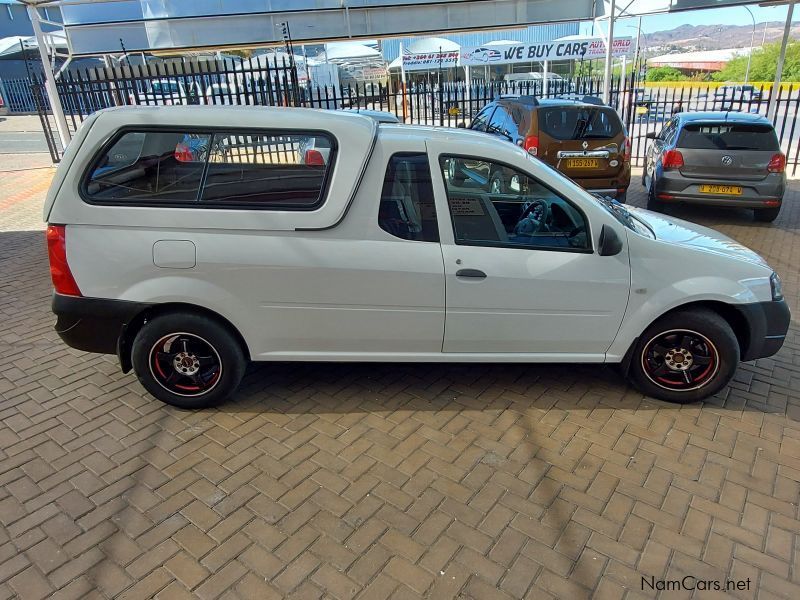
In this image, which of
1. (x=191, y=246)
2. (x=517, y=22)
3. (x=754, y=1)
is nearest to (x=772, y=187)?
(x=754, y=1)

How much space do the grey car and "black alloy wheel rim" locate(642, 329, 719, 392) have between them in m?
5.12

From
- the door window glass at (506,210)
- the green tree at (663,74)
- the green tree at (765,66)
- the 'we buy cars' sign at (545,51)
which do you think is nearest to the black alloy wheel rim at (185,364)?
the door window glass at (506,210)

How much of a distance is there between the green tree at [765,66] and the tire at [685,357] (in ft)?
138

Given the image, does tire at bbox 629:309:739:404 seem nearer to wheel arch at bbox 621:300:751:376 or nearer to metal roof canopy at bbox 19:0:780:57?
wheel arch at bbox 621:300:751:376

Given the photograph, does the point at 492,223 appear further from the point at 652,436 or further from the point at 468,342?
the point at 652,436

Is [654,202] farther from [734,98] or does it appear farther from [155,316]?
[734,98]

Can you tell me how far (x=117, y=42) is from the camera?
441 inches

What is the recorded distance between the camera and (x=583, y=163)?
312 inches

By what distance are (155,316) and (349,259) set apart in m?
1.33

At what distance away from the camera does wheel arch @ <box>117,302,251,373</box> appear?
3.46m

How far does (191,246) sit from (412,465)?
6.06 ft

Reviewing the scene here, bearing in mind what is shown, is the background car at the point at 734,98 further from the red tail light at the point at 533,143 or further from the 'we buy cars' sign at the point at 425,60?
the 'we buy cars' sign at the point at 425,60

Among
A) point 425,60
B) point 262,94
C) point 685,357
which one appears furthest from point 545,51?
point 685,357

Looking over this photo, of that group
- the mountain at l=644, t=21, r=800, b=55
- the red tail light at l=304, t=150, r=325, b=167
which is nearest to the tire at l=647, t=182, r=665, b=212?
the red tail light at l=304, t=150, r=325, b=167
